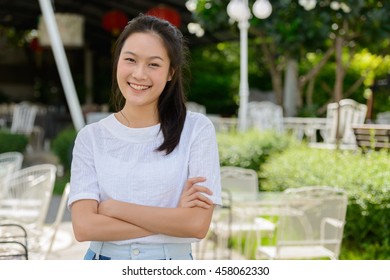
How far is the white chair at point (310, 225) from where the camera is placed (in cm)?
358

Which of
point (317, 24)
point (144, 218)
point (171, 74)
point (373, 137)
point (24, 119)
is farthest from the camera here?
point (24, 119)

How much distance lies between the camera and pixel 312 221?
11.9 feet

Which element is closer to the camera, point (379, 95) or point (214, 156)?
point (214, 156)

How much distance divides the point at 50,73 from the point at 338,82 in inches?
409

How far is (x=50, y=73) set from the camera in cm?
1970

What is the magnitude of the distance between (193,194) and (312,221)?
220cm

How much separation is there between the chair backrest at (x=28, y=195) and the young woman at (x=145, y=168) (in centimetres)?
258

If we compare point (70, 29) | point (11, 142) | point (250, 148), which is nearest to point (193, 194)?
point (250, 148)

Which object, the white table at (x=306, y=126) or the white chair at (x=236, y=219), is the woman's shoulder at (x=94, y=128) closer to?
the white chair at (x=236, y=219)

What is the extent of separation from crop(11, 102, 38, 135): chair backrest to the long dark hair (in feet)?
36.4

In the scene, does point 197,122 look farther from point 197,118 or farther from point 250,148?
point 250,148

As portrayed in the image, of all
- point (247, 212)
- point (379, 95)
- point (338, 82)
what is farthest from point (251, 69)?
point (247, 212)

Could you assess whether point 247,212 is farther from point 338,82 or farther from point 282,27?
point 338,82

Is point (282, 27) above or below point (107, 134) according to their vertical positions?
above
